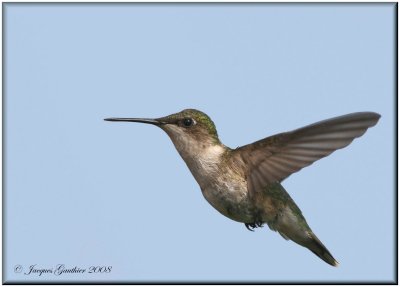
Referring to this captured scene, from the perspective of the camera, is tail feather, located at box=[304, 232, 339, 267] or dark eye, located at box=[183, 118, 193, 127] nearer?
dark eye, located at box=[183, 118, 193, 127]

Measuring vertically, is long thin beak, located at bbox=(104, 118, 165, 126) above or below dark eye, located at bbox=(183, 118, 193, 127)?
below

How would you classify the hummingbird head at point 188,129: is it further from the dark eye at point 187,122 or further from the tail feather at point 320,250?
the tail feather at point 320,250

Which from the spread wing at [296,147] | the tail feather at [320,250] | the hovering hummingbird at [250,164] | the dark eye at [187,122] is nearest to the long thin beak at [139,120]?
the hovering hummingbird at [250,164]

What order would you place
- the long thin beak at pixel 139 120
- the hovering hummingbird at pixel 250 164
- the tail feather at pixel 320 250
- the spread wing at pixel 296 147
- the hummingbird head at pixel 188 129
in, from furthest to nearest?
the tail feather at pixel 320 250
the hummingbird head at pixel 188 129
the long thin beak at pixel 139 120
the hovering hummingbird at pixel 250 164
the spread wing at pixel 296 147

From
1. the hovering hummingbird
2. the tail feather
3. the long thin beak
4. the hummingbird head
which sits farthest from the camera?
the tail feather

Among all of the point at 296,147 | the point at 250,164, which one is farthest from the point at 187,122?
the point at 296,147

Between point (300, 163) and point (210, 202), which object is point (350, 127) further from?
point (210, 202)

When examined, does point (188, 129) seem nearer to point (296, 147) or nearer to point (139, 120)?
point (139, 120)

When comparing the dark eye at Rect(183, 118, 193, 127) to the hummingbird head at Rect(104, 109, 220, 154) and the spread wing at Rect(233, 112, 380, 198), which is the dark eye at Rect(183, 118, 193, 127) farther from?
the spread wing at Rect(233, 112, 380, 198)

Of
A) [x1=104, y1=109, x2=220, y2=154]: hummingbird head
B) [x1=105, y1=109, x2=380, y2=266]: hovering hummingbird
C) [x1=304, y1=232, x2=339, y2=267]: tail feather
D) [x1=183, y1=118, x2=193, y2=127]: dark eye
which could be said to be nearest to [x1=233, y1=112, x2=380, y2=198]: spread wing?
[x1=105, y1=109, x2=380, y2=266]: hovering hummingbird

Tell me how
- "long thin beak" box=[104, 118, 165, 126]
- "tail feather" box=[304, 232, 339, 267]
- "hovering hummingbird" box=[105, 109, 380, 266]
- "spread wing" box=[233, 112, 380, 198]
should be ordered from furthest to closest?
"tail feather" box=[304, 232, 339, 267] → "long thin beak" box=[104, 118, 165, 126] → "hovering hummingbird" box=[105, 109, 380, 266] → "spread wing" box=[233, 112, 380, 198]
